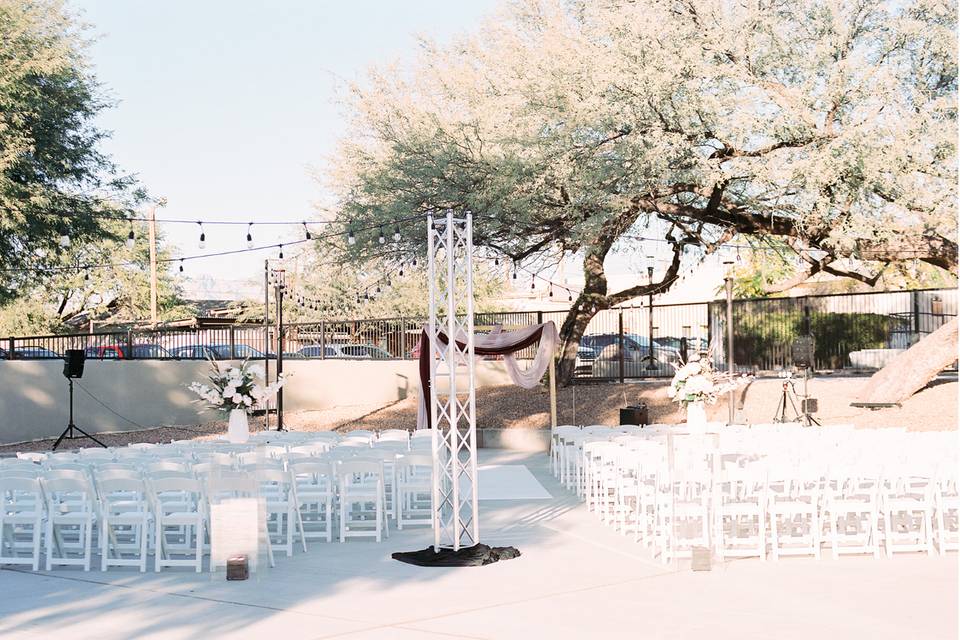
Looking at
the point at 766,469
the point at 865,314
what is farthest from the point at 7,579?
the point at 865,314

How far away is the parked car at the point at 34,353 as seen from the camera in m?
24.0

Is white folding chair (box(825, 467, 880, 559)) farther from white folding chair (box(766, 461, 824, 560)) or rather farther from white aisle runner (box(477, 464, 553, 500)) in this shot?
white aisle runner (box(477, 464, 553, 500))

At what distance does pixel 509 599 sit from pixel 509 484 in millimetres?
8039

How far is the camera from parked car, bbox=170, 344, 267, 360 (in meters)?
27.7

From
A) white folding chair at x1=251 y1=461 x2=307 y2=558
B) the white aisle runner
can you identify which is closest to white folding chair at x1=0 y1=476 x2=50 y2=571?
white folding chair at x1=251 y1=461 x2=307 y2=558

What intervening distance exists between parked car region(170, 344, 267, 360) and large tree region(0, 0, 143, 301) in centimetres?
422

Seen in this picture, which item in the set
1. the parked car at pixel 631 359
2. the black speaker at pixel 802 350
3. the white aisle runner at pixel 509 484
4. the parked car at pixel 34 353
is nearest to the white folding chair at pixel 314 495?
the white aisle runner at pixel 509 484

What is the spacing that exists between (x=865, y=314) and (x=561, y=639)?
23.3m

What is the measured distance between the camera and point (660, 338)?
1161 inches

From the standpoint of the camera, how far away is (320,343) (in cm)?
3031

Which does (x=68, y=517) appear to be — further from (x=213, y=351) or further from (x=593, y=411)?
(x=213, y=351)

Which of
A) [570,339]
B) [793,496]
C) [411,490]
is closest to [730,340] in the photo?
[570,339]

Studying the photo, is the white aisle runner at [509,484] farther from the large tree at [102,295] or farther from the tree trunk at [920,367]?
the large tree at [102,295]

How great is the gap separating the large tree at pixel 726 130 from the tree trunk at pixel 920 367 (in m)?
1.39
